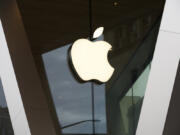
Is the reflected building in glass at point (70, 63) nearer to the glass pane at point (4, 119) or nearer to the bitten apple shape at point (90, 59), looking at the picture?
the glass pane at point (4, 119)

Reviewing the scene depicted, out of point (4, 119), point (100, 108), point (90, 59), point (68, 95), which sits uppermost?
point (90, 59)

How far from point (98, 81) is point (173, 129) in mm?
2990

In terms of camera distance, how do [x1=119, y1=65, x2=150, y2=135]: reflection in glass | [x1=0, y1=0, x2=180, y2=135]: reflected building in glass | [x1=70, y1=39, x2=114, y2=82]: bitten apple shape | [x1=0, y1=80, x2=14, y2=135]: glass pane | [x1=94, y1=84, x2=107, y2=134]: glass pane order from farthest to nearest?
1. [x1=94, y1=84, x2=107, y2=134]: glass pane
2. [x1=70, y1=39, x2=114, y2=82]: bitten apple shape
3. [x1=0, y1=0, x2=180, y2=135]: reflected building in glass
4. [x1=0, y1=80, x2=14, y2=135]: glass pane
5. [x1=119, y1=65, x2=150, y2=135]: reflection in glass

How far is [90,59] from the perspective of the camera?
24.7 ft

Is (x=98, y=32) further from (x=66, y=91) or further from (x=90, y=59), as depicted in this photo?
(x=66, y=91)

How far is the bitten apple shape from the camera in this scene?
7523mm

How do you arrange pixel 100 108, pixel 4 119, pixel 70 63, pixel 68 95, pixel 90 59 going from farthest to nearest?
pixel 68 95, pixel 100 108, pixel 70 63, pixel 90 59, pixel 4 119

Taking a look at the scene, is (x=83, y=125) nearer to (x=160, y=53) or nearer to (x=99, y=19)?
(x=99, y=19)

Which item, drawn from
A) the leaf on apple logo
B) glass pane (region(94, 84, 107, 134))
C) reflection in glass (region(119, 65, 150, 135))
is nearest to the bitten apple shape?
glass pane (region(94, 84, 107, 134))

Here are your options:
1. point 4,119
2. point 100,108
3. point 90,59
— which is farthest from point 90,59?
point 4,119

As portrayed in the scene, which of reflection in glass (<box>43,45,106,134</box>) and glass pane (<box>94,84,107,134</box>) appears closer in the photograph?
glass pane (<box>94,84,107,134</box>)

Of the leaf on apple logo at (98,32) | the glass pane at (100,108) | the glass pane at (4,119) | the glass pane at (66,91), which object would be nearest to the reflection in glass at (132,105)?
the glass pane at (100,108)

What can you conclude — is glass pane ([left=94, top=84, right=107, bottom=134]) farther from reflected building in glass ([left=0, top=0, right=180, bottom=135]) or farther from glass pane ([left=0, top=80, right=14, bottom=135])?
glass pane ([left=0, top=80, right=14, bottom=135])

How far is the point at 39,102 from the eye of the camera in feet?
24.7
